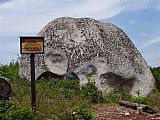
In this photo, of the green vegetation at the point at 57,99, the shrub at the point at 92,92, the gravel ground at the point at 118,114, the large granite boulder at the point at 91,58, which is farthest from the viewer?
the large granite boulder at the point at 91,58

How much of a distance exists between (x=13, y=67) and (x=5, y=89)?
6686mm

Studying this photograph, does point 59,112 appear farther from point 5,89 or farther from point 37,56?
point 37,56

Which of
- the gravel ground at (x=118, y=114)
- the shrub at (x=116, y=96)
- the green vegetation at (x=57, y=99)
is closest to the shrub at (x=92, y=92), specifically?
the green vegetation at (x=57, y=99)

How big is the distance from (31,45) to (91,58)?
142 inches

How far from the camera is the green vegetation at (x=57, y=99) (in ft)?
36.2

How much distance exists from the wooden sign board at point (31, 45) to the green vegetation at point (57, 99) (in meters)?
1.22

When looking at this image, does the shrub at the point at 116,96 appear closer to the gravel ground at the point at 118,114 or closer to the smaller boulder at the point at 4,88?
the gravel ground at the point at 118,114

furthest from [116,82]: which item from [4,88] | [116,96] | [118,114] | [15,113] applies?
[15,113]

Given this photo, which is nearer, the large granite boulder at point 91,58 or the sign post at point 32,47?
the sign post at point 32,47

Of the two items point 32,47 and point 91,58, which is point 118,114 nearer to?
point 32,47

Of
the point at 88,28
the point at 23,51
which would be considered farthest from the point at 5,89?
the point at 88,28

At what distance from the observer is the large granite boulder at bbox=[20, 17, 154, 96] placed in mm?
15547

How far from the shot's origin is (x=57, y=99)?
13273mm

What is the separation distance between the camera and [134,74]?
1606 centimetres
